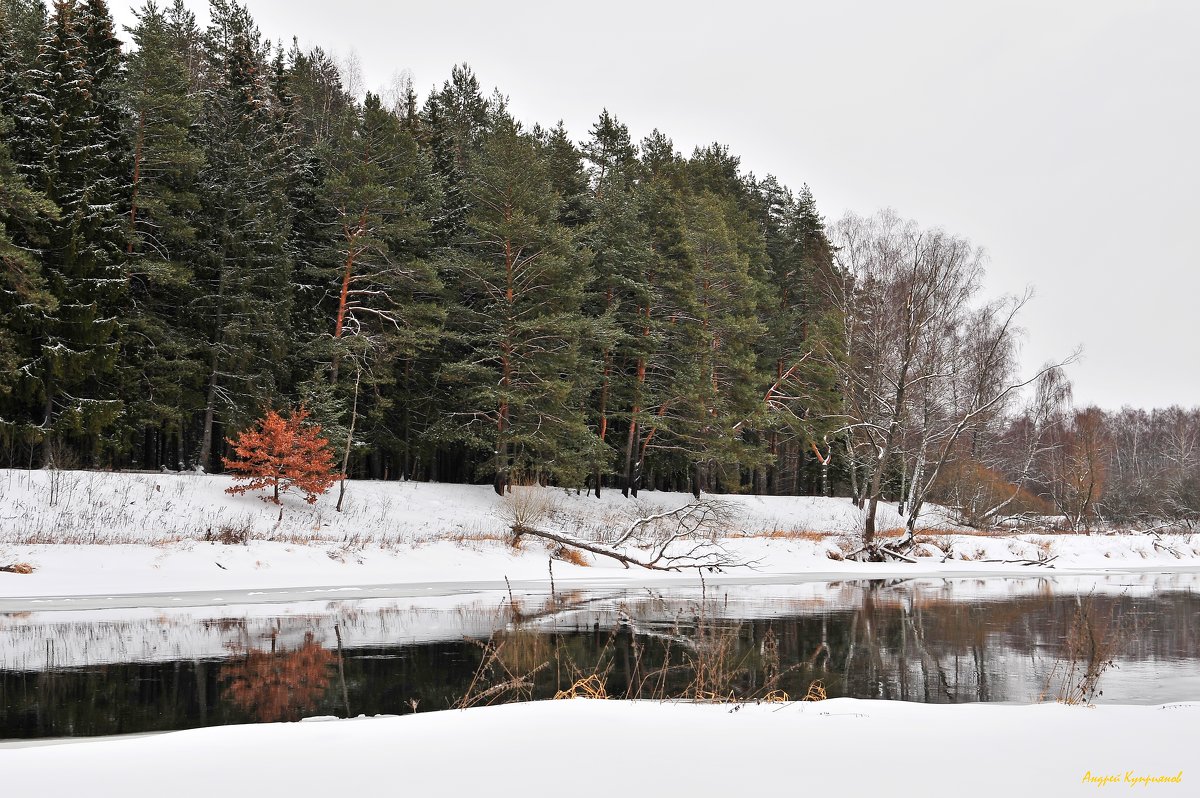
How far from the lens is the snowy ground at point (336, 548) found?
1789 cm

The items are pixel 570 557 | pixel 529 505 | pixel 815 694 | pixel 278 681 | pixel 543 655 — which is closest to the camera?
pixel 815 694

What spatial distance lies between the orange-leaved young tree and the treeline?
5.85ft

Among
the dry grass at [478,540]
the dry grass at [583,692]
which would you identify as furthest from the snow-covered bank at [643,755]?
the dry grass at [478,540]

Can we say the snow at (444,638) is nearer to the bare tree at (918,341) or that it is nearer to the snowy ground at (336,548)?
the snowy ground at (336,548)

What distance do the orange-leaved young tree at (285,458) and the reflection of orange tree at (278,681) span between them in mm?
17336

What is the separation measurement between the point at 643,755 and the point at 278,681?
5.19 meters

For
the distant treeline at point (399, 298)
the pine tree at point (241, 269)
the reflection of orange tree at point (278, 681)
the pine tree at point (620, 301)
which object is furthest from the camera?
the pine tree at point (620, 301)

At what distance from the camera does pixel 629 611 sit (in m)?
16.4

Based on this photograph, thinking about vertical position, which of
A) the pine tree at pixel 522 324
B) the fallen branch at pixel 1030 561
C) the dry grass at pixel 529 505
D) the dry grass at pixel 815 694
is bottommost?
the fallen branch at pixel 1030 561

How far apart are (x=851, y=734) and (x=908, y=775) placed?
1.11 metres

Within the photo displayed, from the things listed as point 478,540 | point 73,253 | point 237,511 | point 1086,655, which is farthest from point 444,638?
point 73,253

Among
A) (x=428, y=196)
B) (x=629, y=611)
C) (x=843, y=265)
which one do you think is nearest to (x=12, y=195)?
(x=428, y=196)

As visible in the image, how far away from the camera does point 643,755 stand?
19.2 feet

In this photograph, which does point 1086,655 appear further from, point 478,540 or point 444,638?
point 478,540
